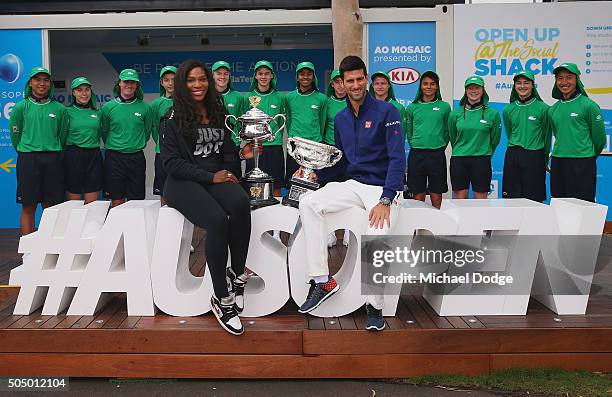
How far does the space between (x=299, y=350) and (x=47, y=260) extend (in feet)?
5.10

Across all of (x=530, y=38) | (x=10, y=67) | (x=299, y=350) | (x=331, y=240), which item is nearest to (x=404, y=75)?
(x=530, y=38)

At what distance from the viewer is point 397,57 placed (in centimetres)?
753

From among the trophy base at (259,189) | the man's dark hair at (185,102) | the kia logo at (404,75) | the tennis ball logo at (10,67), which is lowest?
the trophy base at (259,189)

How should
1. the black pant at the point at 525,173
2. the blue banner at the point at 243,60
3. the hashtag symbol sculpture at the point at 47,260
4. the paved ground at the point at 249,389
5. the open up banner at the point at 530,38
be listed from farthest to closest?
1. the blue banner at the point at 243,60
2. the open up banner at the point at 530,38
3. the black pant at the point at 525,173
4. the hashtag symbol sculpture at the point at 47,260
5. the paved ground at the point at 249,389

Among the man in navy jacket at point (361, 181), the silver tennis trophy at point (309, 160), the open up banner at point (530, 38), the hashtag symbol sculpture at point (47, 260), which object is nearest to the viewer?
the man in navy jacket at point (361, 181)

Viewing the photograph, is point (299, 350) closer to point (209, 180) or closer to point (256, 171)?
point (209, 180)

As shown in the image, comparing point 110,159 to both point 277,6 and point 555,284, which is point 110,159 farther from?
point 555,284

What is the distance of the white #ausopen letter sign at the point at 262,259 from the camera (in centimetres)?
361

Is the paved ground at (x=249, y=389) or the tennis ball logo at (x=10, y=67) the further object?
the tennis ball logo at (x=10, y=67)

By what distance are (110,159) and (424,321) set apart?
3.89 m

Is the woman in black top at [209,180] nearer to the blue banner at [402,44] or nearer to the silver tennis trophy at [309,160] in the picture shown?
the silver tennis trophy at [309,160]

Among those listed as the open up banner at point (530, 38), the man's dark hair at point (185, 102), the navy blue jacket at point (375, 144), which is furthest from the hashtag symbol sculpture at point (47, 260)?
the open up banner at point (530, 38)

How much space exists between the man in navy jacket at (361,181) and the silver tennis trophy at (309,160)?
93 mm

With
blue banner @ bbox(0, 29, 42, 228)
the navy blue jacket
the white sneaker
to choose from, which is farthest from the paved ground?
blue banner @ bbox(0, 29, 42, 228)
